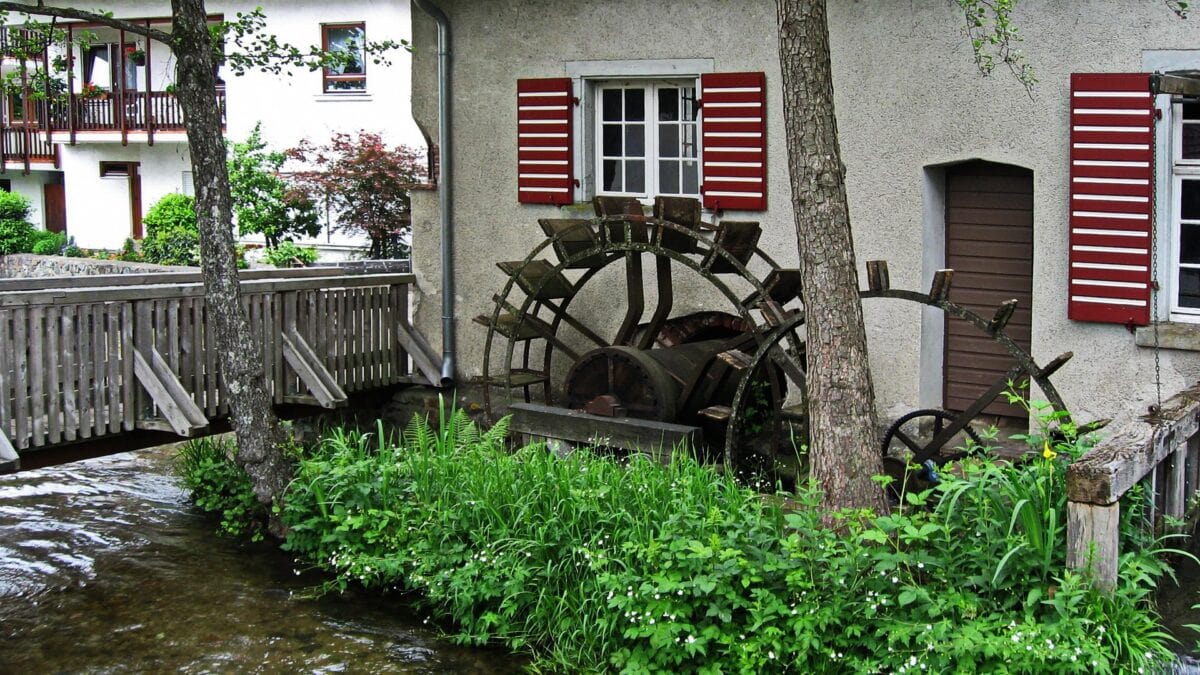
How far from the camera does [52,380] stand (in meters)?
8.83

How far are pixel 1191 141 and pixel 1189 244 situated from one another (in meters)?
0.66

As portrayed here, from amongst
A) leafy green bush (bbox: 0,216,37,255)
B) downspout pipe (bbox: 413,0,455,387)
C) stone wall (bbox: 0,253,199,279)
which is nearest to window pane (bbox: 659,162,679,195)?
downspout pipe (bbox: 413,0,455,387)

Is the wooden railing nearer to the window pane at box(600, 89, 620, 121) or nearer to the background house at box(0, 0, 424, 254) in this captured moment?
the window pane at box(600, 89, 620, 121)

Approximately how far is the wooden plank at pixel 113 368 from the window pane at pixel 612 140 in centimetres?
412

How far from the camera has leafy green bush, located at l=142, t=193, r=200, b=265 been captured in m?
22.4

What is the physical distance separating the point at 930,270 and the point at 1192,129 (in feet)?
6.56

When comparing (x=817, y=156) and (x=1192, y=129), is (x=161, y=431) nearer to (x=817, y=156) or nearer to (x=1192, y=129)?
(x=817, y=156)

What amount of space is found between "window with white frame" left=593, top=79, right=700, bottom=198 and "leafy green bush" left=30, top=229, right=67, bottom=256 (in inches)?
814

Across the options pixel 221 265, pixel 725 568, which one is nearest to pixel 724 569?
pixel 725 568

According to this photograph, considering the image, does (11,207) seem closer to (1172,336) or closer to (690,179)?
(690,179)

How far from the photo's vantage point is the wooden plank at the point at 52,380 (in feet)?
28.9


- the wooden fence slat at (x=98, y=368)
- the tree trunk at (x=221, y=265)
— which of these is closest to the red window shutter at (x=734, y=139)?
the tree trunk at (x=221, y=265)

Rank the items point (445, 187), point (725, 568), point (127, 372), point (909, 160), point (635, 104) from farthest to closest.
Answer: point (445, 187) → point (635, 104) → point (909, 160) → point (127, 372) → point (725, 568)

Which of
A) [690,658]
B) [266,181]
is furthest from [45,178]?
[690,658]
